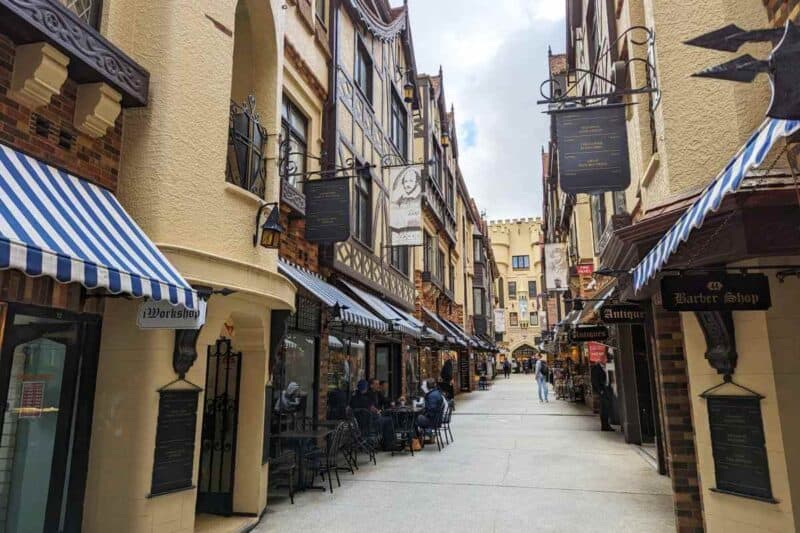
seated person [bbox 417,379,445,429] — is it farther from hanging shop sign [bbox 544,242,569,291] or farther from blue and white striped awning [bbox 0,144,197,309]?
hanging shop sign [bbox 544,242,569,291]

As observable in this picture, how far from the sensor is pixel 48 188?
424 cm

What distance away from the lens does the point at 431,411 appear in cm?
1157

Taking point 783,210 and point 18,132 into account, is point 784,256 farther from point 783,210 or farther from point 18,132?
point 18,132

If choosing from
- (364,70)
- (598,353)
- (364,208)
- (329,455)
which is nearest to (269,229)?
(329,455)

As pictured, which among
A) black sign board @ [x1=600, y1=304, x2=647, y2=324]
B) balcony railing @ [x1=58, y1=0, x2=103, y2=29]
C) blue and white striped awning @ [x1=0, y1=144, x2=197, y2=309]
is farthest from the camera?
black sign board @ [x1=600, y1=304, x2=647, y2=324]

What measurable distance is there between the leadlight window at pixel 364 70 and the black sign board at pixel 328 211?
5449 mm

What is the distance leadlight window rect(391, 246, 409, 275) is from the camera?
17250mm

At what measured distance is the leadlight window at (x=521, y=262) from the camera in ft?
223

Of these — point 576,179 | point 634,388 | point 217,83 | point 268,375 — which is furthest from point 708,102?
point 634,388

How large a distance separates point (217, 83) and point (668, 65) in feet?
16.6

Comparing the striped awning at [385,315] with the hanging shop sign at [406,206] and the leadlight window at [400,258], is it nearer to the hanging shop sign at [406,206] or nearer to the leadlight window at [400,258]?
the hanging shop sign at [406,206]

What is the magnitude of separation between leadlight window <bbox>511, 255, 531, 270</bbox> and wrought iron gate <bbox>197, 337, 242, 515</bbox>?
63.1m

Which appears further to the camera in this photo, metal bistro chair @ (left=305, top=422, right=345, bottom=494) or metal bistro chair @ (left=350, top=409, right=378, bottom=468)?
metal bistro chair @ (left=350, top=409, right=378, bottom=468)

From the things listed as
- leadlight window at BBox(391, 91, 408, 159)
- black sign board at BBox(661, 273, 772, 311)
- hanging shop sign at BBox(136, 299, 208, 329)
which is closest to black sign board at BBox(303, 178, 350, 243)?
hanging shop sign at BBox(136, 299, 208, 329)
